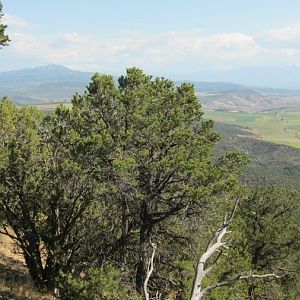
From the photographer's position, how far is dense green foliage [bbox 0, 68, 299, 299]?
15648mm

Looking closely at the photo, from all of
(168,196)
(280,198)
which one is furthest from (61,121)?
(280,198)

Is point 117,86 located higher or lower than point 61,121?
higher

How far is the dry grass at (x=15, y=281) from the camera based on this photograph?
53.2 ft

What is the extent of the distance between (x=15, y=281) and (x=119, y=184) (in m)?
6.66

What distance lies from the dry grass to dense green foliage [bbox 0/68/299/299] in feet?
2.60

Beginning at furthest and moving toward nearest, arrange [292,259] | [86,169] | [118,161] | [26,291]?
[292,259]
[26,291]
[86,169]
[118,161]

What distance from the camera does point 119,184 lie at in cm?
1541

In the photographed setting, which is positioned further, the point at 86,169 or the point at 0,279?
the point at 0,279

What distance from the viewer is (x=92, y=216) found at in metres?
17.9

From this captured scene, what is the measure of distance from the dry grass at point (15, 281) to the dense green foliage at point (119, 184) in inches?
31.2

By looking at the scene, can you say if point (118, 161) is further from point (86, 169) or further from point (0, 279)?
point (0, 279)

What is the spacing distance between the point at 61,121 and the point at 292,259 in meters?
22.7

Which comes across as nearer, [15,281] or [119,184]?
[119,184]

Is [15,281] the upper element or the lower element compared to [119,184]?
lower
